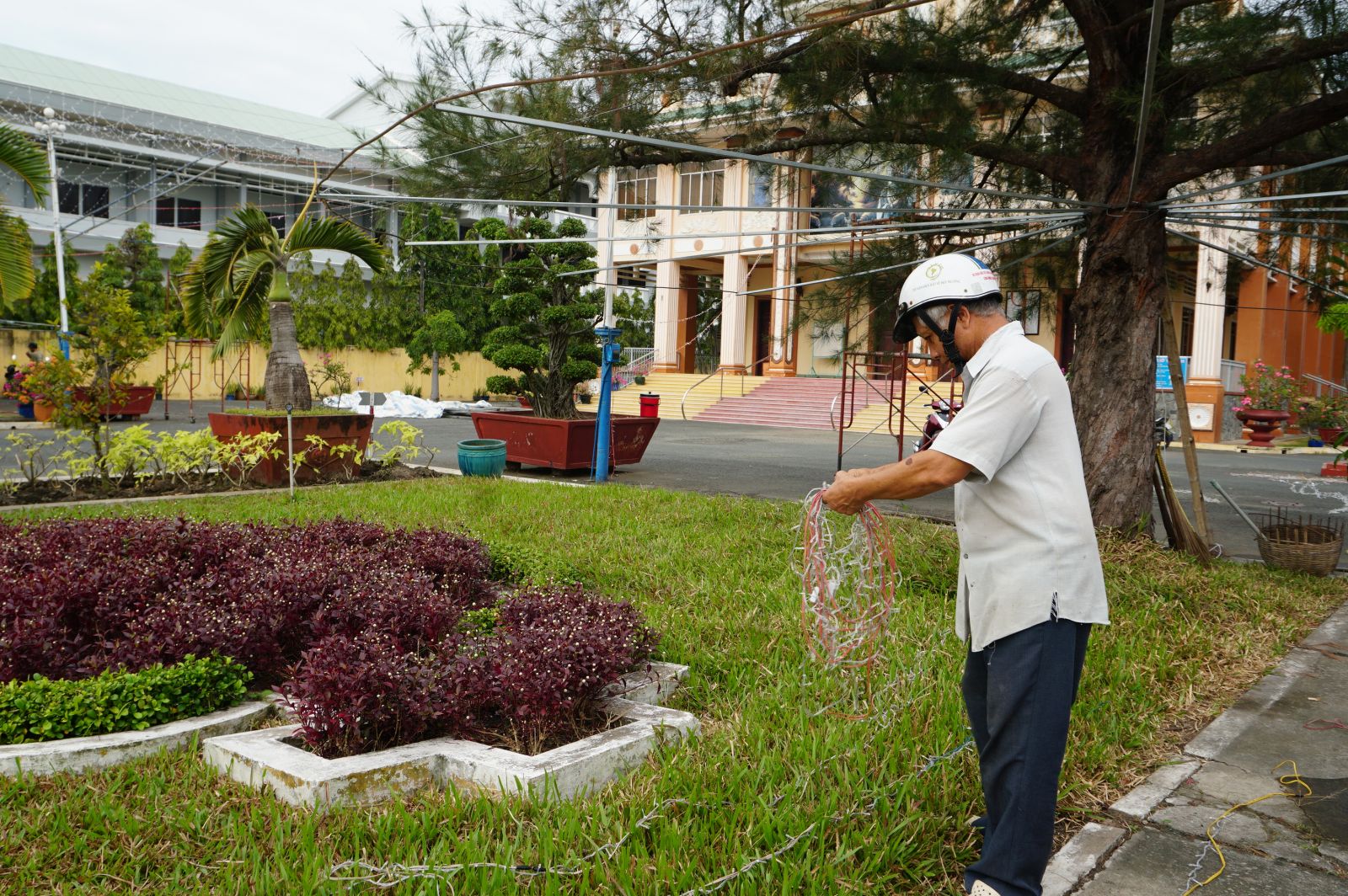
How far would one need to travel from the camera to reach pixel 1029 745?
2605 millimetres

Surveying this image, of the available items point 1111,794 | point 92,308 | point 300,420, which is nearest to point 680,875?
point 1111,794

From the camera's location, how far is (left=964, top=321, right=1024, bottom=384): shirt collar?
8.81 feet

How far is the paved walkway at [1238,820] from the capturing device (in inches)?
116

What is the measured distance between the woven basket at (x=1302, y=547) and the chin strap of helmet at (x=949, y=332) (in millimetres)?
5860

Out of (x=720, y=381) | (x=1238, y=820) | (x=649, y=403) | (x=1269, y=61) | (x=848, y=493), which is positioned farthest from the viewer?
(x=720, y=381)

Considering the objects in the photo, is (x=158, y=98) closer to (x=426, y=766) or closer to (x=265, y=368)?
(x=265, y=368)

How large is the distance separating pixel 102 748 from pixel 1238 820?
12.0 ft

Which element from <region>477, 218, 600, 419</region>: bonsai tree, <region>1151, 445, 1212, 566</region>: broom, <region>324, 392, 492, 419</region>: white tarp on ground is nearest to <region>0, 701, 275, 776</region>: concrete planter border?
<region>1151, 445, 1212, 566</region>: broom

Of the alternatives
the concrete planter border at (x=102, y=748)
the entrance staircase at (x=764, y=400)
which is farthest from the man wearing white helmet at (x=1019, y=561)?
the entrance staircase at (x=764, y=400)

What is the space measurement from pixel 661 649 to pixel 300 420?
7.13 meters

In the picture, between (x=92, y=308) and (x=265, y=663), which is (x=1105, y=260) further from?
(x=92, y=308)

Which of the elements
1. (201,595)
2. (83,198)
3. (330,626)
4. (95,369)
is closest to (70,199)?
(83,198)

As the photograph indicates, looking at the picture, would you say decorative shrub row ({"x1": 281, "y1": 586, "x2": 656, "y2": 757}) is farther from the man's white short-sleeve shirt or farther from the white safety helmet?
the white safety helmet

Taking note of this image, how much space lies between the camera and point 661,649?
461 centimetres
